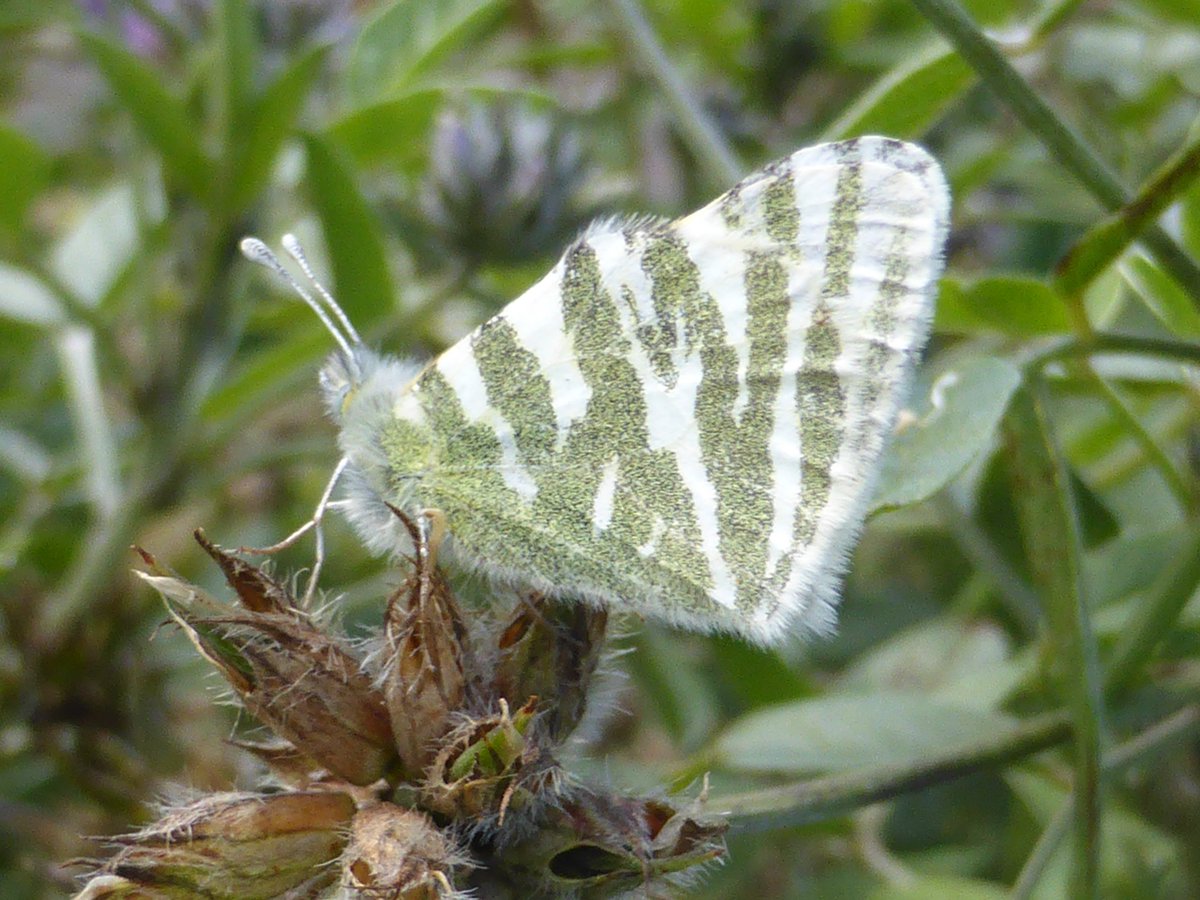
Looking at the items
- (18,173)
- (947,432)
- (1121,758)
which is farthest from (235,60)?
(1121,758)

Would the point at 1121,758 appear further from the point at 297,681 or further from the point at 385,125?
the point at 385,125

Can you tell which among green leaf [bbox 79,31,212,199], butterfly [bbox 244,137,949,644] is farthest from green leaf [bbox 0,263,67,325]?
butterfly [bbox 244,137,949,644]

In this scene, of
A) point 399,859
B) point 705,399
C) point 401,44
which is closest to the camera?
point 399,859

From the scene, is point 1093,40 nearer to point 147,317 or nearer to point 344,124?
point 344,124

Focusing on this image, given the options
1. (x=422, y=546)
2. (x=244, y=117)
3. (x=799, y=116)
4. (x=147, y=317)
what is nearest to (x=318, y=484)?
(x=147, y=317)

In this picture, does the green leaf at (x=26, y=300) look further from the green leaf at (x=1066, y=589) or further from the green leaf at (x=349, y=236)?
the green leaf at (x=1066, y=589)
